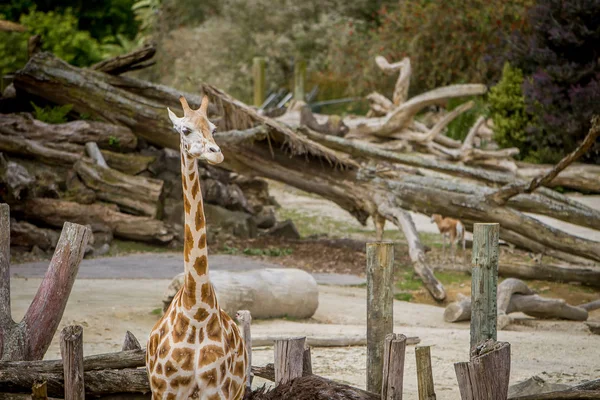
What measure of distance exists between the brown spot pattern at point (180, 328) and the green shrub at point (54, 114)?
36.6 ft

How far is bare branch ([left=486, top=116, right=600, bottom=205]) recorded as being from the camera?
8.97m

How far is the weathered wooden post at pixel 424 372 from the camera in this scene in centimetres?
507

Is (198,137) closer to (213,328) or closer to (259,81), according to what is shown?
(213,328)

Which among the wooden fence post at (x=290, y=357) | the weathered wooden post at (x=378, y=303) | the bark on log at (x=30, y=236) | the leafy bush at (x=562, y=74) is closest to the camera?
the wooden fence post at (x=290, y=357)

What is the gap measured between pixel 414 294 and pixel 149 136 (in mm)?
5922

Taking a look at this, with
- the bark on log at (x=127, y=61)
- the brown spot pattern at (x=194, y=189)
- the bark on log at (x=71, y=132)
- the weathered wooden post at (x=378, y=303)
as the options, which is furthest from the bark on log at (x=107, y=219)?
the brown spot pattern at (x=194, y=189)

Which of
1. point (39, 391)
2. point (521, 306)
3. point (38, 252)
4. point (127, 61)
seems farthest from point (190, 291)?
point (127, 61)

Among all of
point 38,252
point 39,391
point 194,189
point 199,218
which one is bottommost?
point 39,391

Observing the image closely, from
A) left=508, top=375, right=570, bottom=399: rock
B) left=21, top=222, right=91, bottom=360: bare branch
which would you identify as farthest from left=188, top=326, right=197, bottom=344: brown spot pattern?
left=508, top=375, right=570, bottom=399: rock

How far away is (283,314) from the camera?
9445 mm

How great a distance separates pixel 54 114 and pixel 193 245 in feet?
36.7

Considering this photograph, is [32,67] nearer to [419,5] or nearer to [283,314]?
[283,314]

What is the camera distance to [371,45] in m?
26.5

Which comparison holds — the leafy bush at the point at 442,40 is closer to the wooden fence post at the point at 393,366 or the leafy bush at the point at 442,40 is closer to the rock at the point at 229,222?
the rock at the point at 229,222
